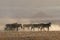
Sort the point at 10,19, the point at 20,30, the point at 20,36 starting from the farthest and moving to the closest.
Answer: the point at 10,19, the point at 20,30, the point at 20,36

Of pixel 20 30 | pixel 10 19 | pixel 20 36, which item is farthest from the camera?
pixel 10 19

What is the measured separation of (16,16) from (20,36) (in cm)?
35

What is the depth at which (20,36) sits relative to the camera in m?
1.84

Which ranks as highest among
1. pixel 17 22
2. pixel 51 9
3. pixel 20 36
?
pixel 51 9

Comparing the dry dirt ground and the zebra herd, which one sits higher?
the zebra herd

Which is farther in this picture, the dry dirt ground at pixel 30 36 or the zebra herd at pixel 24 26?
the zebra herd at pixel 24 26

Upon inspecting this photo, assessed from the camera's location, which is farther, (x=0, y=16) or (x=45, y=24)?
(x=0, y=16)

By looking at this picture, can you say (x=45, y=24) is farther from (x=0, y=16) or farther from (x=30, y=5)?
(x=0, y=16)

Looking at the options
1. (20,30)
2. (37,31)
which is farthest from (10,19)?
(37,31)

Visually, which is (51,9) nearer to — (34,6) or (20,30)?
(34,6)

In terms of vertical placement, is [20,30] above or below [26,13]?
below

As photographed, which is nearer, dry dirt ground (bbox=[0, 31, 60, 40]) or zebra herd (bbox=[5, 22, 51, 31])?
dry dirt ground (bbox=[0, 31, 60, 40])

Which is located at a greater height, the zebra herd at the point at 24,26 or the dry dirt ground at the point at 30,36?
the zebra herd at the point at 24,26

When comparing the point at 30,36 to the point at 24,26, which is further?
the point at 24,26
